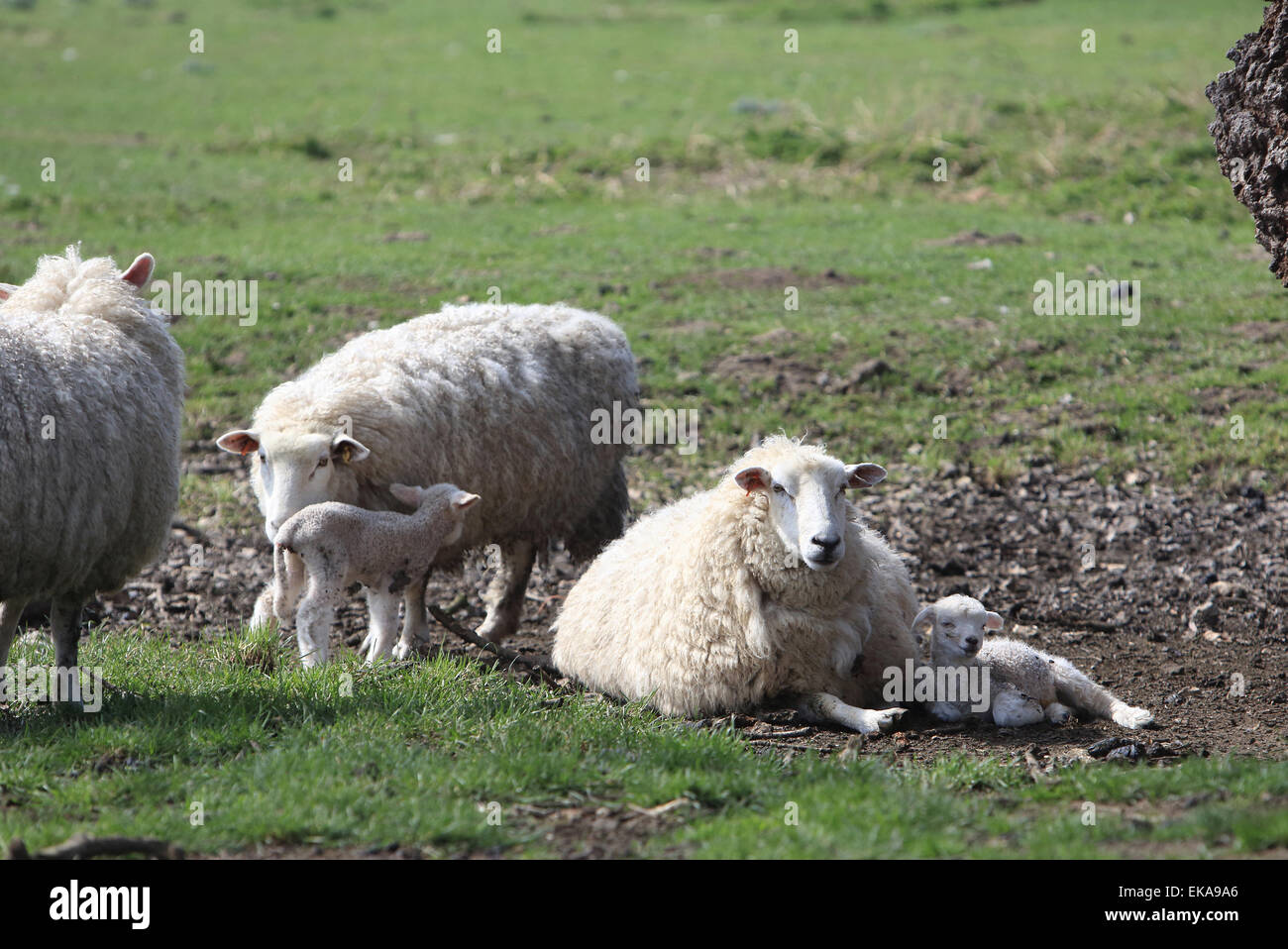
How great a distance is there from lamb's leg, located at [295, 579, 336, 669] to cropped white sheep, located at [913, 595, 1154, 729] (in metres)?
2.98

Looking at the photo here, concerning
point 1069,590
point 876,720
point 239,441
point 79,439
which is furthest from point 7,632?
point 1069,590

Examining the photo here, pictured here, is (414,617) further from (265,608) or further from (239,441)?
(239,441)

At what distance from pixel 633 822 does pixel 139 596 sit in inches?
185

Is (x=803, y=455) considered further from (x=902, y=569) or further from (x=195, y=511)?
(x=195, y=511)

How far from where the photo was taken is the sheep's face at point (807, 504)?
5.68 metres

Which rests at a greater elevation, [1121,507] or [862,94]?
[862,94]

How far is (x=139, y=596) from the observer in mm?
7965

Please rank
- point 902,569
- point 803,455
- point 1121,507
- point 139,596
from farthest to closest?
point 1121,507 → point 139,596 → point 902,569 → point 803,455

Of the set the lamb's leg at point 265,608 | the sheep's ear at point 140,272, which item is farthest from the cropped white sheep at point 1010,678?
the sheep's ear at point 140,272

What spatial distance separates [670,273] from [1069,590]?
6420 mm

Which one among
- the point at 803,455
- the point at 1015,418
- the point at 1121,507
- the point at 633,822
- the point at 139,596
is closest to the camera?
the point at 633,822

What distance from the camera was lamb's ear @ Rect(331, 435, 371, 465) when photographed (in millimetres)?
6508
